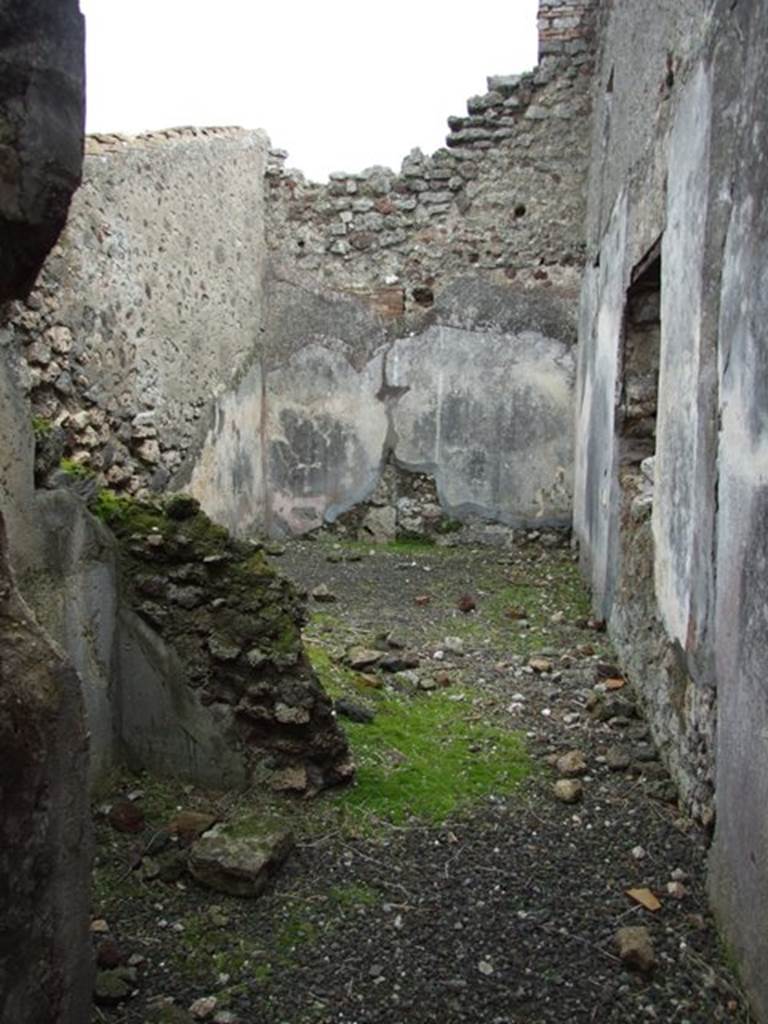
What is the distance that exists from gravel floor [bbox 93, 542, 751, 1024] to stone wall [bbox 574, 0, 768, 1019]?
152 millimetres

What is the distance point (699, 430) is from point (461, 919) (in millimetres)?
1531

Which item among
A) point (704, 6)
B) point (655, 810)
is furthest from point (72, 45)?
point (655, 810)

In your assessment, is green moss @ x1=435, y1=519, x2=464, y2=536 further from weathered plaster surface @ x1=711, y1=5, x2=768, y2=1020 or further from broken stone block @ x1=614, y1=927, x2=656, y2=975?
broken stone block @ x1=614, y1=927, x2=656, y2=975

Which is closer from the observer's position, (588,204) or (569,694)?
(569,694)

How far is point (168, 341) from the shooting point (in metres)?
5.32

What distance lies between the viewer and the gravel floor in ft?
6.38

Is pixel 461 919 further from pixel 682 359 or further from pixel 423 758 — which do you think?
pixel 682 359

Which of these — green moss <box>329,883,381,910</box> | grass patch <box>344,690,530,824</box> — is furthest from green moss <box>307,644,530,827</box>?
green moss <box>329,883,381,910</box>

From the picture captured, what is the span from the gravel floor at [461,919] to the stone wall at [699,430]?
0.15 meters

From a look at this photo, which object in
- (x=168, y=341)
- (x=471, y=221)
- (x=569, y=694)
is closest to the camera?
(x=569, y=694)

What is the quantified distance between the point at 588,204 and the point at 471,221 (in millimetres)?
945

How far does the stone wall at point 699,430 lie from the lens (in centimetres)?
201

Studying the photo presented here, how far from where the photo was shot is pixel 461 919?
7.36 ft

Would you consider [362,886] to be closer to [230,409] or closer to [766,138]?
[766,138]
